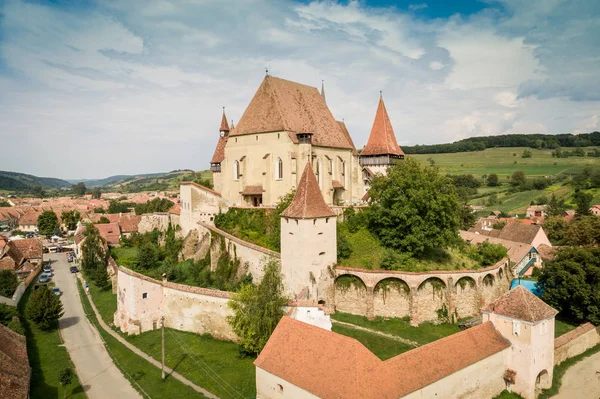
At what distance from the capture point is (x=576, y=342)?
102 feet

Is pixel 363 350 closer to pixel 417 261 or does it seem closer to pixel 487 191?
pixel 417 261

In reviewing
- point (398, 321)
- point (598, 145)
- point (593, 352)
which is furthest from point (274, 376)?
point (598, 145)

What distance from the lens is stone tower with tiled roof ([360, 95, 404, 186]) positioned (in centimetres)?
5001

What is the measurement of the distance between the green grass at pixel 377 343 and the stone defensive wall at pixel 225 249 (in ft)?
24.8

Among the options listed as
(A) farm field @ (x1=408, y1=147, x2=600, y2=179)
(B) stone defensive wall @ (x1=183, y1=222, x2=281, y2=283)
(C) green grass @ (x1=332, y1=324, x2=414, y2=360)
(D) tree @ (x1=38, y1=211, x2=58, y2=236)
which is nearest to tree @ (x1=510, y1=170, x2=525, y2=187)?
(A) farm field @ (x1=408, y1=147, x2=600, y2=179)

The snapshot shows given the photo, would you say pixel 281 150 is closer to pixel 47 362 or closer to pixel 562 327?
pixel 47 362

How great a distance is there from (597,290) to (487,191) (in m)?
95.1

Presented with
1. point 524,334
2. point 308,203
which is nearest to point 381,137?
point 308,203

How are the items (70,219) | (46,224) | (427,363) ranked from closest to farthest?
(427,363)
(46,224)
(70,219)

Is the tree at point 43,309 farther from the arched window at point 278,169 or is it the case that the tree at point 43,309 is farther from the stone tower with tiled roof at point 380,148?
the stone tower with tiled roof at point 380,148

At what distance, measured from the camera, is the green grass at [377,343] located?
2630cm

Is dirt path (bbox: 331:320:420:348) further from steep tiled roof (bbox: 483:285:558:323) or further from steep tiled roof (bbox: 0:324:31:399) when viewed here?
steep tiled roof (bbox: 0:324:31:399)

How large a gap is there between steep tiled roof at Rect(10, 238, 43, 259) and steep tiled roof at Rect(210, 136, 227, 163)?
108 ft

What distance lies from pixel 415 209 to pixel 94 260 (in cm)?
3697
